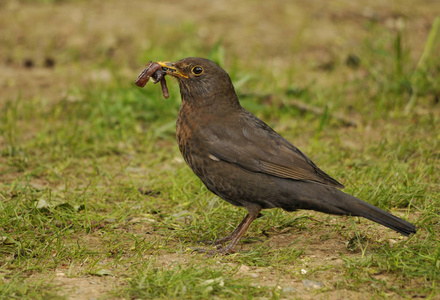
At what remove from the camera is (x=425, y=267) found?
11.3ft

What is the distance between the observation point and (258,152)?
A: 4.11m

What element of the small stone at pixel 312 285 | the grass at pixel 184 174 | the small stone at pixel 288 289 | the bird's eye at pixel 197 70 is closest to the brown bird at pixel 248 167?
the bird's eye at pixel 197 70

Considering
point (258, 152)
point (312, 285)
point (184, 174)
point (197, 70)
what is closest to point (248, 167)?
point (258, 152)

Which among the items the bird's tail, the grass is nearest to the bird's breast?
the grass

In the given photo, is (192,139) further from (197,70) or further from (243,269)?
(243,269)

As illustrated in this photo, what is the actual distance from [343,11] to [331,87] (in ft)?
8.87

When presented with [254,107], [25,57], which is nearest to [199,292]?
Answer: [254,107]

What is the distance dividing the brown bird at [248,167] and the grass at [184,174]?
0.29 m

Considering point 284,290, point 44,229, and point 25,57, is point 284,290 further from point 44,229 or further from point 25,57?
point 25,57

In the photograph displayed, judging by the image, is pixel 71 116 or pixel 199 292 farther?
pixel 71 116

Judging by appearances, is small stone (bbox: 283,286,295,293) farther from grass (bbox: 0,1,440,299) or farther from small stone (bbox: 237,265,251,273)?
small stone (bbox: 237,265,251,273)

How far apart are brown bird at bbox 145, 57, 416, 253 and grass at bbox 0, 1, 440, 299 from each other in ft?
0.96

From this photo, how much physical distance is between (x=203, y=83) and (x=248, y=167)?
0.78 m

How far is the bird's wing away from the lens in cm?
404
